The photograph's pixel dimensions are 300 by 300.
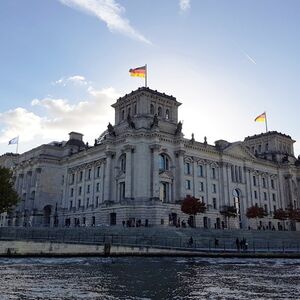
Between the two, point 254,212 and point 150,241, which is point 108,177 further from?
point 150,241

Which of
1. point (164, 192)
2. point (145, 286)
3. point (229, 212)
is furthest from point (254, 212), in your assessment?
point (145, 286)

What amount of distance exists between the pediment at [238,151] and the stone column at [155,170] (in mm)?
19902

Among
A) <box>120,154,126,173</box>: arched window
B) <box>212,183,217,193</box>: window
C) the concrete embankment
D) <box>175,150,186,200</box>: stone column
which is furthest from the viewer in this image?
<box>212,183,217,193</box>: window

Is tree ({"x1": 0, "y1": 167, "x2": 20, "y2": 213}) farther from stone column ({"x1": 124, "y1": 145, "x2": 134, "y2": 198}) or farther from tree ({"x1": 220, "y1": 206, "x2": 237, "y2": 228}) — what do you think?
tree ({"x1": 220, "y1": 206, "x2": 237, "y2": 228})

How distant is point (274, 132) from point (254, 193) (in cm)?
2297

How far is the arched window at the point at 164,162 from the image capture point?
7362cm

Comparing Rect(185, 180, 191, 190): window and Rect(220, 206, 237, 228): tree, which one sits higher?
Rect(185, 180, 191, 190): window

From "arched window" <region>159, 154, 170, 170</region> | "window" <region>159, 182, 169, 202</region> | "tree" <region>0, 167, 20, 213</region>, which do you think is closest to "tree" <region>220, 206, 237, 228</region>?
"window" <region>159, 182, 169, 202</region>

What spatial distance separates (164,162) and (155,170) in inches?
179

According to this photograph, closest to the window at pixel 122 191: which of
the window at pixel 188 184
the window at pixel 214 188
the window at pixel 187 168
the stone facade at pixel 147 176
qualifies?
the stone facade at pixel 147 176

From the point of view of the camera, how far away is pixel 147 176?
7044 centimetres

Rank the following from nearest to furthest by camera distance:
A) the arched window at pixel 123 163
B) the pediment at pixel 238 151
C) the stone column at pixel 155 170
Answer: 1. the stone column at pixel 155 170
2. the arched window at pixel 123 163
3. the pediment at pixel 238 151

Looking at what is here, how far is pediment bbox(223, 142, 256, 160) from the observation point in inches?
3359

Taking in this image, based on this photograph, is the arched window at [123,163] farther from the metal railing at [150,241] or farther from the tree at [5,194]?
the tree at [5,194]
